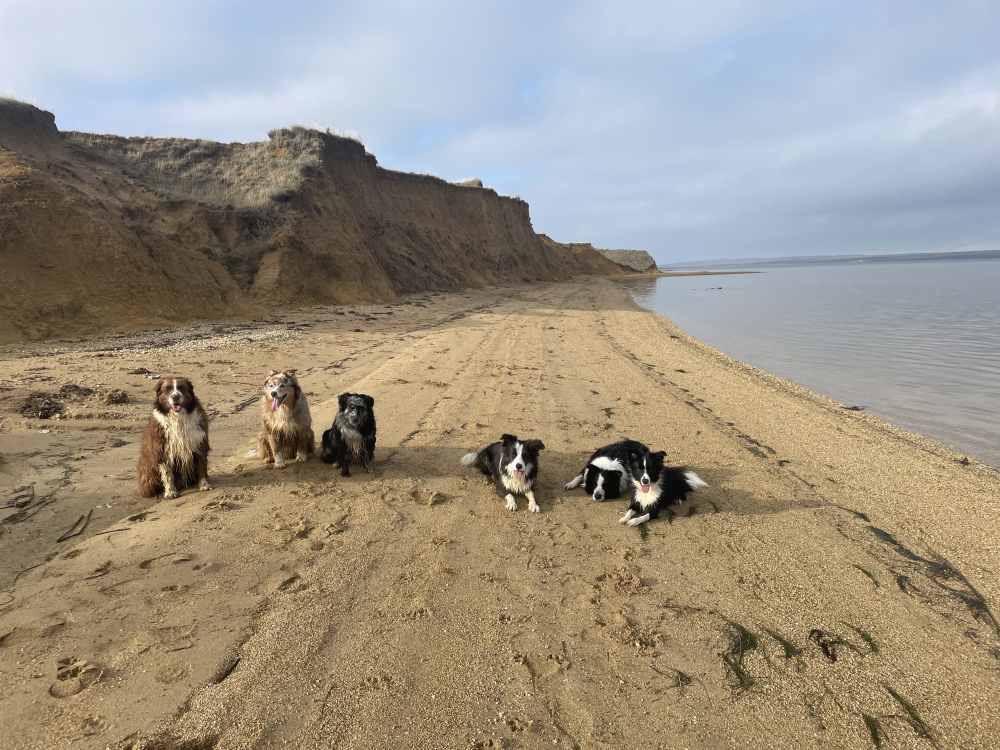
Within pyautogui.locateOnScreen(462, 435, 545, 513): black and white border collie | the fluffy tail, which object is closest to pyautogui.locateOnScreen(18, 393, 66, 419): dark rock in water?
pyautogui.locateOnScreen(462, 435, 545, 513): black and white border collie

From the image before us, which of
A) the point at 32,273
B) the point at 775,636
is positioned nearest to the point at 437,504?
the point at 775,636

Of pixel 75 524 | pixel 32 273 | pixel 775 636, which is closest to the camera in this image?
pixel 775 636

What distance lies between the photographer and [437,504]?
524 centimetres

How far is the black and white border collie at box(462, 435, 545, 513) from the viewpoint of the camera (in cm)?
526

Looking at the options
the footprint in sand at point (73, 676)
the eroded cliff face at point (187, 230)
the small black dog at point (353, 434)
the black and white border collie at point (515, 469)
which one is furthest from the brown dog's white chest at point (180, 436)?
the eroded cliff face at point (187, 230)

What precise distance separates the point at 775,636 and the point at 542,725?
6.02ft

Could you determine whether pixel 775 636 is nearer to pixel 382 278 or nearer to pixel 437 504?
pixel 437 504

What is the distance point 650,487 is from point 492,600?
214cm

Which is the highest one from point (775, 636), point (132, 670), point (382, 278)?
point (382, 278)

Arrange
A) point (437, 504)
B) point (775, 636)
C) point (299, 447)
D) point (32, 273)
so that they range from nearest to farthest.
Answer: point (775, 636) < point (437, 504) < point (299, 447) < point (32, 273)

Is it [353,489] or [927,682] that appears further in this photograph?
[353,489]

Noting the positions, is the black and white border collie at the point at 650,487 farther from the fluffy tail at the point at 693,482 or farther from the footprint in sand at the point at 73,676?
the footprint in sand at the point at 73,676

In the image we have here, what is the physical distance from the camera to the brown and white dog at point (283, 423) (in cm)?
585

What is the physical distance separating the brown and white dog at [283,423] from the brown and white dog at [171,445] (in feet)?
2.55
